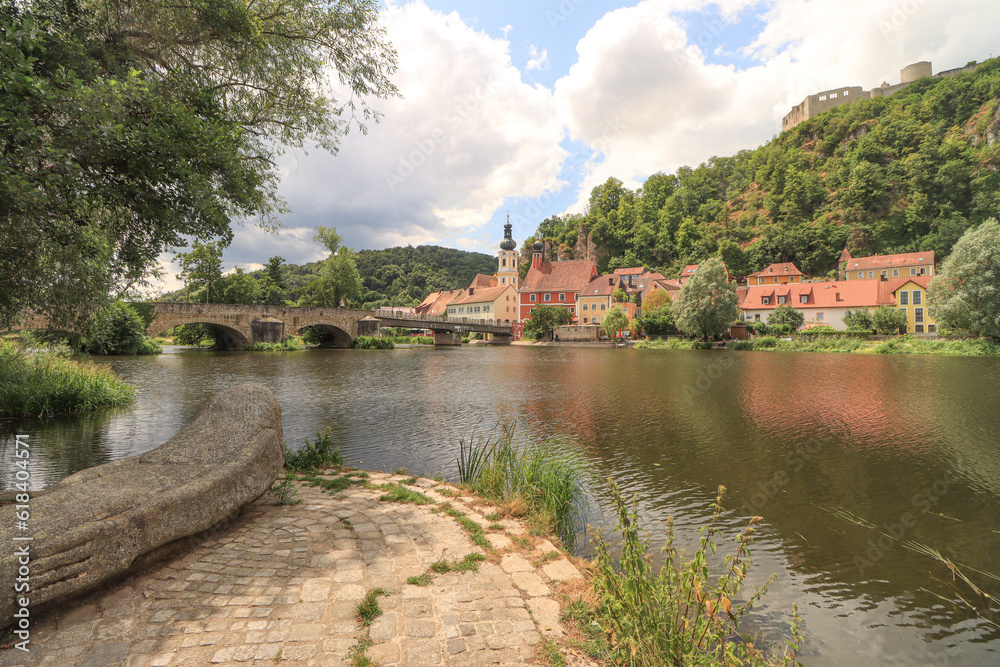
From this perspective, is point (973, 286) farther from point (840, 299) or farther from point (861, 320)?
point (840, 299)

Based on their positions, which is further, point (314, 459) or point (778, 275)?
point (778, 275)

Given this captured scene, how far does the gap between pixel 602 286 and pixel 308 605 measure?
251 ft

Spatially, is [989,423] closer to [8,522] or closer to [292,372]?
[8,522]

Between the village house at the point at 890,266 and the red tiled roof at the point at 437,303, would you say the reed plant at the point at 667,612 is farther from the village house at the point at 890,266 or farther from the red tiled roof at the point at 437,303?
the red tiled roof at the point at 437,303

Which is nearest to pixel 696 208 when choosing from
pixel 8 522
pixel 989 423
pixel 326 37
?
pixel 989 423

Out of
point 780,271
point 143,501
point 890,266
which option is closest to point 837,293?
point 890,266

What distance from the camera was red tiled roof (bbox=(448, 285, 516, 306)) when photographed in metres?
85.9

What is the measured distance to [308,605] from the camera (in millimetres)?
3371

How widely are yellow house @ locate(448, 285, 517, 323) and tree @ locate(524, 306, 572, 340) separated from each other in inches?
343

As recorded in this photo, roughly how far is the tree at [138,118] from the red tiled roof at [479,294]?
75027mm

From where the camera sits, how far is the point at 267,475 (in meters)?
5.07

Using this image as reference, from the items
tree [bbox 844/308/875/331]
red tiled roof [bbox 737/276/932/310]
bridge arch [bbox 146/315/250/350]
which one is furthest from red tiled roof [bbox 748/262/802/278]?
bridge arch [bbox 146/315/250/350]

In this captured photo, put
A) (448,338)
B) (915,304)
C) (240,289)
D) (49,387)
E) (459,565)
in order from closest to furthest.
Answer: (459,565) → (49,387) → (915,304) → (240,289) → (448,338)

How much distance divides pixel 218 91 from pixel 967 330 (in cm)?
5530
